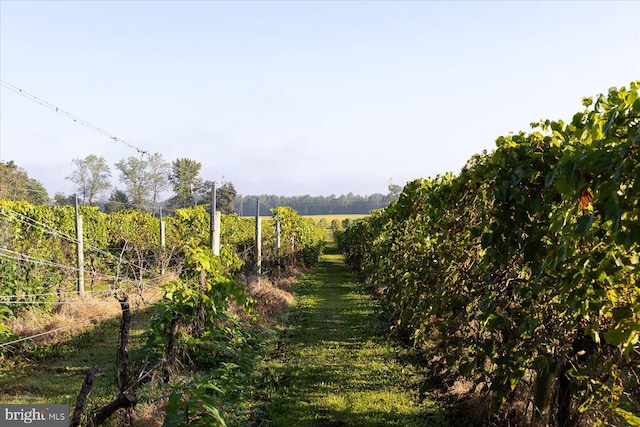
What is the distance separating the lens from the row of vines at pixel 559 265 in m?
1.67

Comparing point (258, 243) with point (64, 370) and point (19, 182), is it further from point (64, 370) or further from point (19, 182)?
point (19, 182)

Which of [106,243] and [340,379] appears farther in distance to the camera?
[106,243]

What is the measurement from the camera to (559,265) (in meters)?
2.62

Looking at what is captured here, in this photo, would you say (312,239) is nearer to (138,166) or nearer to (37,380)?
(37,380)

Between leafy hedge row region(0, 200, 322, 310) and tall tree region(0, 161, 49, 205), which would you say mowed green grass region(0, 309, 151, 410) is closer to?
leafy hedge row region(0, 200, 322, 310)

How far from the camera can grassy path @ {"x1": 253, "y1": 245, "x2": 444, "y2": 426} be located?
5.31m

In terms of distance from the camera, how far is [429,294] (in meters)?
5.31

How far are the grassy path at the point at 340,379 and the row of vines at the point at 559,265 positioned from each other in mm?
1427

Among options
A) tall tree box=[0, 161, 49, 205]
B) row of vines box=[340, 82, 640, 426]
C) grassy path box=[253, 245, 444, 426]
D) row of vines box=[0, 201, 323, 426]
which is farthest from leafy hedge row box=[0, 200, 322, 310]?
tall tree box=[0, 161, 49, 205]

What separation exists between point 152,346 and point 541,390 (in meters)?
4.63

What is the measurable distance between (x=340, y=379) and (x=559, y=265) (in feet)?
15.6

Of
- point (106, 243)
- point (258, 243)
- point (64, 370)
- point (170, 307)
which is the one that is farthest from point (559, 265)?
point (106, 243)

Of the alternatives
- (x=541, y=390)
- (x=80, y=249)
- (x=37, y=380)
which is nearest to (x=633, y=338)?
(x=541, y=390)

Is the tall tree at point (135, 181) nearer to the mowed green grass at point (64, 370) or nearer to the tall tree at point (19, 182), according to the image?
the tall tree at point (19, 182)
